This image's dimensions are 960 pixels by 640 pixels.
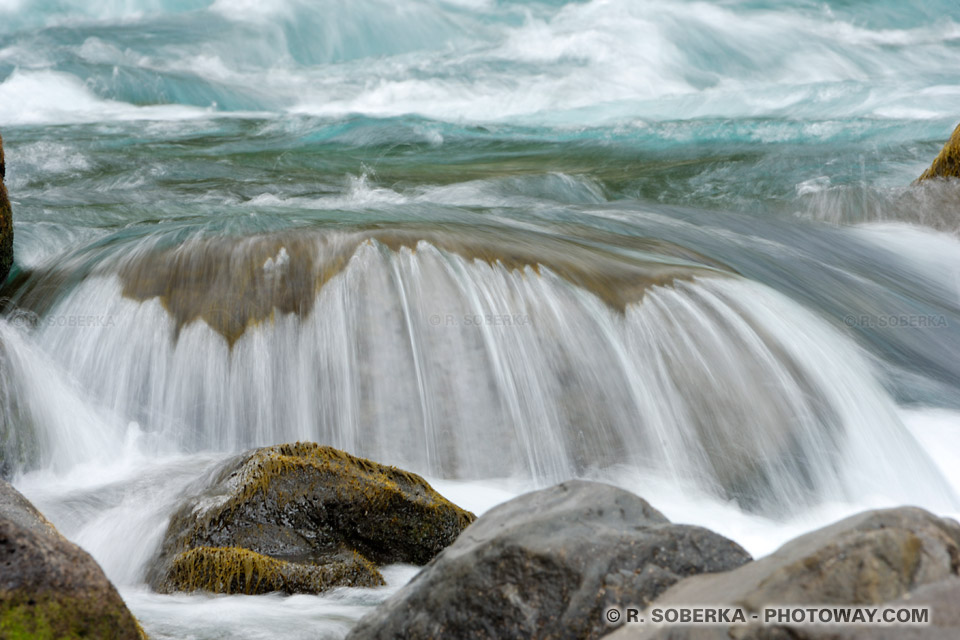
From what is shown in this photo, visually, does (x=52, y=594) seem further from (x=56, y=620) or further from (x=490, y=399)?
(x=490, y=399)

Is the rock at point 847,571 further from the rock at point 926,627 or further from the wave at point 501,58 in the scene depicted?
the wave at point 501,58

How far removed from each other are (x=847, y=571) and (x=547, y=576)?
2.46 feet

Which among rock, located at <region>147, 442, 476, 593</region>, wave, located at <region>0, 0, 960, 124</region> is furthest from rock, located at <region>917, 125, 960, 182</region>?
rock, located at <region>147, 442, 476, 593</region>

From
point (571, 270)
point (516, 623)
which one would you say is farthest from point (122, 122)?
point (516, 623)

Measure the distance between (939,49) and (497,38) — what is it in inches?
344

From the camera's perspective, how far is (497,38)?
63.3 ft

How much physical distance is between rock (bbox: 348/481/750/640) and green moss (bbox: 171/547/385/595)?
799mm

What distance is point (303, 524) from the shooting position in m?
3.52

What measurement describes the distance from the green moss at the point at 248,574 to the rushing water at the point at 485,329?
0.08 m

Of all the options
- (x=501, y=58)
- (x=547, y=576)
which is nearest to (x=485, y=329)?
(x=547, y=576)

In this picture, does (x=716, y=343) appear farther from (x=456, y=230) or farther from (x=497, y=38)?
(x=497, y=38)

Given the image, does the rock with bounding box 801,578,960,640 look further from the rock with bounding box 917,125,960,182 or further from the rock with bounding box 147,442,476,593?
the rock with bounding box 917,125,960,182

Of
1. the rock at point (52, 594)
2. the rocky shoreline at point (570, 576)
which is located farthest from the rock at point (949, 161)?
the rock at point (52, 594)

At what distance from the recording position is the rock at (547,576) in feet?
7.54
